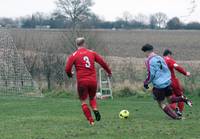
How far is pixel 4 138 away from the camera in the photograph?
11016 millimetres

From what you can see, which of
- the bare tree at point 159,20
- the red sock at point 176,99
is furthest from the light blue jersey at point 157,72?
the bare tree at point 159,20

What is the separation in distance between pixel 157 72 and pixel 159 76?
12 centimetres

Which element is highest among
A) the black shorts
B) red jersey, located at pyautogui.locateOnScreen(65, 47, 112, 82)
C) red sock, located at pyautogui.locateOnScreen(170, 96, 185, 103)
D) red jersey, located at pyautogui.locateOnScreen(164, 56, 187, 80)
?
red jersey, located at pyautogui.locateOnScreen(65, 47, 112, 82)

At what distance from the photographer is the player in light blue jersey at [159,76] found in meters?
14.2

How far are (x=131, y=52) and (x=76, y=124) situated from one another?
35.0 metres

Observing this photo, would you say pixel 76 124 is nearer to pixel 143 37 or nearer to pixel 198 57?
pixel 198 57

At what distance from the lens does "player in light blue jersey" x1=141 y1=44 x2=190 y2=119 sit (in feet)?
46.5

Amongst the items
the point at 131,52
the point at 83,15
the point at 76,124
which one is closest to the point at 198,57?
the point at 131,52

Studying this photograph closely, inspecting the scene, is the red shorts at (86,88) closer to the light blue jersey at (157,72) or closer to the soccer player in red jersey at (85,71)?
the soccer player in red jersey at (85,71)

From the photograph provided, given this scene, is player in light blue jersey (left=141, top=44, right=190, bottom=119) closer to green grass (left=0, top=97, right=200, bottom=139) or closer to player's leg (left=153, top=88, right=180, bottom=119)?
player's leg (left=153, top=88, right=180, bottom=119)

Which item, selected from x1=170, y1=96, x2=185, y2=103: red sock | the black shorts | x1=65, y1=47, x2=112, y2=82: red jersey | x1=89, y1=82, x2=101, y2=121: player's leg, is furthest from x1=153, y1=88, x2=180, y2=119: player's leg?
x1=65, y1=47, x2=112, y2=82: red jersey

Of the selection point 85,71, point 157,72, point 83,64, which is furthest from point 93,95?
point 157,72

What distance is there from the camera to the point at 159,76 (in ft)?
46.7

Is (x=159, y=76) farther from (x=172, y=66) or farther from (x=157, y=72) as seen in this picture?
(x=172, y=66)
